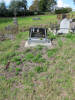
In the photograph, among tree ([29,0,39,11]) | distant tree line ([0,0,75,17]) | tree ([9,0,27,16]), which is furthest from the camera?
tree ([29,0,39,11])

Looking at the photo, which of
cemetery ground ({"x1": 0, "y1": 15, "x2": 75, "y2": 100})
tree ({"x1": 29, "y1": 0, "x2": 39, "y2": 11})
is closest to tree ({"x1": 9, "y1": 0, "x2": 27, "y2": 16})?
tree ({"x1": 29, "y1": 0, "x2": 39, "y2": 11})

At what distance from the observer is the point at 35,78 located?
291 centimetres

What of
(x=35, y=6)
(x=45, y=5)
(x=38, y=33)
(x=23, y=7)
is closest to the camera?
(x=38, y=33)

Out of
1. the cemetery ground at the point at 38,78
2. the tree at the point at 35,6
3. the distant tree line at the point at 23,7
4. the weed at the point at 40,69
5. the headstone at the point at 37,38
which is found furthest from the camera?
the tree at the point at 35,6

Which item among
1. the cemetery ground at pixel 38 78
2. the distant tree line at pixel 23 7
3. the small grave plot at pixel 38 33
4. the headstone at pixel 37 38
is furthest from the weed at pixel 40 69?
the distant tree line at pixel 23 7

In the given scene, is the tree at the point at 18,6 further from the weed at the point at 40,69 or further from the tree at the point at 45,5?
the weed at the point at 40,69

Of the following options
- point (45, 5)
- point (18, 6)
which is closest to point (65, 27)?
A: point (18, 6)

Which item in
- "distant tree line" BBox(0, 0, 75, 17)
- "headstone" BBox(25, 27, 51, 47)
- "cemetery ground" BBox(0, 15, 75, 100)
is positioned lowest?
"cemetery ground" BBox(0, 15, 75, 100)

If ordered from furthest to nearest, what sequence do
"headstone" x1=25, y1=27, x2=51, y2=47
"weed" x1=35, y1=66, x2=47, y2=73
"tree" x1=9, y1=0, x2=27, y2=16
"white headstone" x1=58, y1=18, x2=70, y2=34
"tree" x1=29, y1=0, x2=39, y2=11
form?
"tree" x1=29, y1=0, x2=39, y2=11
"tree" x1=9, y1=0, x2=27, y2=16
"white headstone" x1=58, y1=18, x2=70, y2=34
"headstone" x1=25, y1=27, x2=51, y2=47
"weed" x1=35, y1=66, x2=47, y2=73

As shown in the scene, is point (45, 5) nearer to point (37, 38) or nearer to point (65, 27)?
point (65, 27)

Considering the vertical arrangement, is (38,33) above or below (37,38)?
above

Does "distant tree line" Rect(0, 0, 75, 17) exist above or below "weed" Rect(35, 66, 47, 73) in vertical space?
above

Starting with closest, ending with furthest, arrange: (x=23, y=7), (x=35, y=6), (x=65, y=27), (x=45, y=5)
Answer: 1. (x=65, y=27)
2. (x=23, y=7)
3. (x=45, y=5)
4. (x=35, y=6)

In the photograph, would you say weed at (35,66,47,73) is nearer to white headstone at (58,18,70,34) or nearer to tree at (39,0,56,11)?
white headstone at (58,18,70,34)
